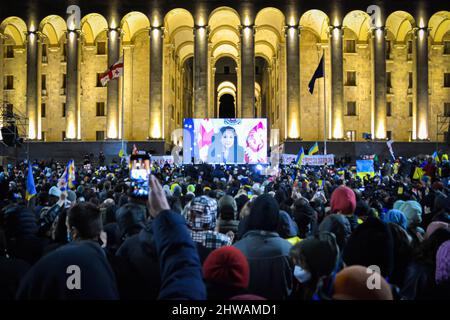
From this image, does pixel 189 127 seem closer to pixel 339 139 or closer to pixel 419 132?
pixel 339 139

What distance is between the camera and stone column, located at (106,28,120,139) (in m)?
48.9

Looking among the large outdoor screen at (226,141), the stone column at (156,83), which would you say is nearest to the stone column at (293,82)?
the stone column at (156,83)

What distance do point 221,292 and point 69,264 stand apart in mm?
1015

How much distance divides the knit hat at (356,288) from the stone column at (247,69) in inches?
1815

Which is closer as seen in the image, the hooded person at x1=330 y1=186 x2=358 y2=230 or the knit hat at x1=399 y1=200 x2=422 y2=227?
the hooded person at x1=330 y1=186 x2=358 y2=230

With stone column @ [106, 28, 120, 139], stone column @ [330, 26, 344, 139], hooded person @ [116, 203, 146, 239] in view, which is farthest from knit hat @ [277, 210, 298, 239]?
stone column @ [106, 28, 120, 139]

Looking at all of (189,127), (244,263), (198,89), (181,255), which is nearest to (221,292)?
(244,263)

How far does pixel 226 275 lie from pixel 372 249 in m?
2.05

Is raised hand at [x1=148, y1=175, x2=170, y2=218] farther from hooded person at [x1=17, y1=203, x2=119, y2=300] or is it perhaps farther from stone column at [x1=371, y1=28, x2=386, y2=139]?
stone column at [x1=371, y1=28, x2=386, y2=139]

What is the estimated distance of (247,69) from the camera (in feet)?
162

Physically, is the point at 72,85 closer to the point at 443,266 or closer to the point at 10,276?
the point at 10,276

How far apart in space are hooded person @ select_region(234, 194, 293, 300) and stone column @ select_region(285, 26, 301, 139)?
4381 cm

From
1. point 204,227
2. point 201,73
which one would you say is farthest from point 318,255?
point 201,73

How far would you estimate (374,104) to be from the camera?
4956 centimetres
